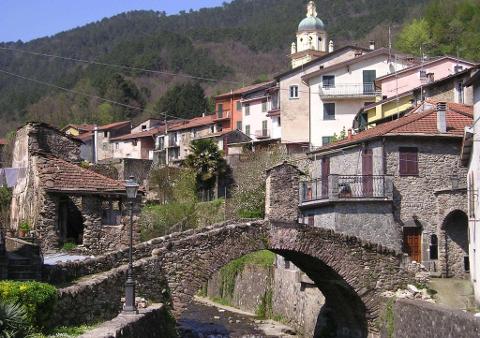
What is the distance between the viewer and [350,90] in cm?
7119

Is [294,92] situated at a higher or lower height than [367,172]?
higher

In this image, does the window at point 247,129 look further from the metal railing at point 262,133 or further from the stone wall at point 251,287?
the stone wall at point 251,287

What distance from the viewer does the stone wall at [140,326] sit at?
16203 mm

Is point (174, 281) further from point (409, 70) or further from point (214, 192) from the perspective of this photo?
point (214, 192)

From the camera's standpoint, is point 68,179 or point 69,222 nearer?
point 68,179

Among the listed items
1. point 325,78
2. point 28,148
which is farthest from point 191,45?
point 28,148

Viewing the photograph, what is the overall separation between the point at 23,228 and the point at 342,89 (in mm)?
43778

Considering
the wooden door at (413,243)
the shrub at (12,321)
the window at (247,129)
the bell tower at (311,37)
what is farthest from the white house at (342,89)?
the shrub at (12,321)

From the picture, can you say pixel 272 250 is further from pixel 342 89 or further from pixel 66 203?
pixel 342 89

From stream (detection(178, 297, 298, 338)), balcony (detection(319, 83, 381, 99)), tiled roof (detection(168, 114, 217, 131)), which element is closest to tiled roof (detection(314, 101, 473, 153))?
stream (detection(178, 297, 298, 338))

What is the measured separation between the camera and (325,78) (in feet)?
236

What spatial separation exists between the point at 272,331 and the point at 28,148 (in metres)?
14.7

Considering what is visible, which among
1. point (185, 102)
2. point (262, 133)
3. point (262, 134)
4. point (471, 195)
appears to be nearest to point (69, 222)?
point (471, 195)

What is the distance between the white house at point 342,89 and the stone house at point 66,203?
3995cm
